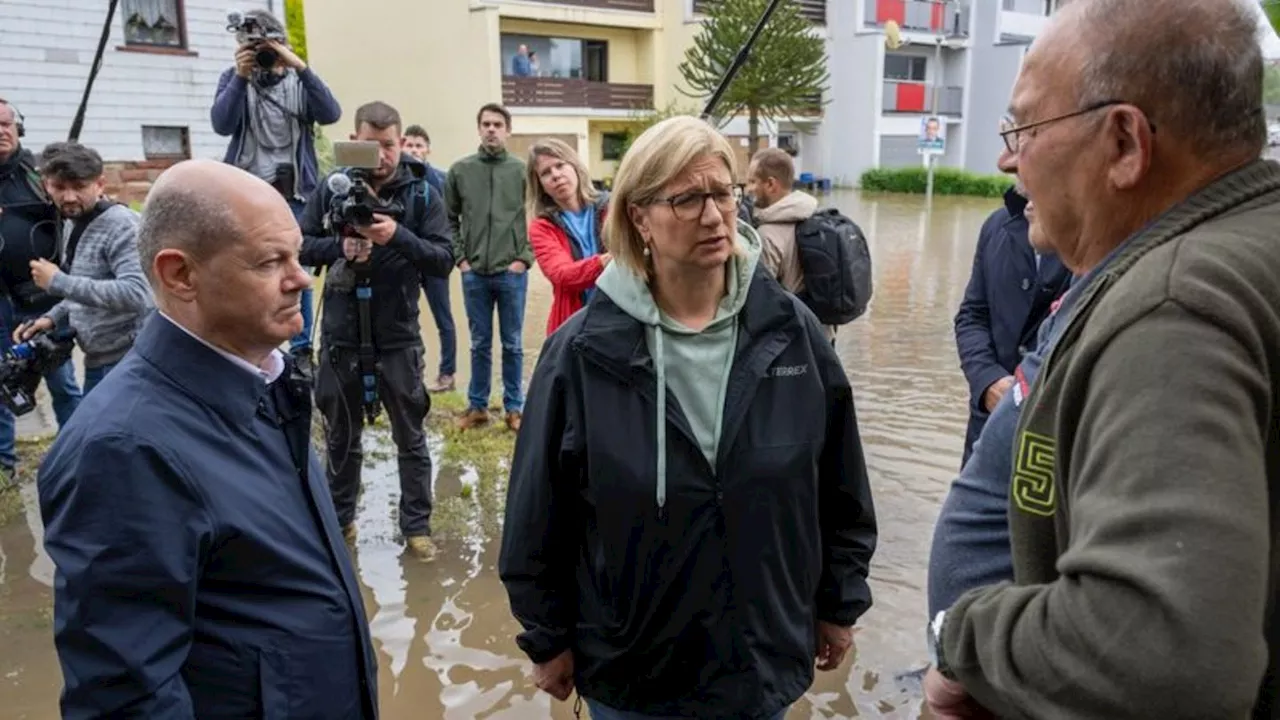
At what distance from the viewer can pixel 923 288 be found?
12.4 metres

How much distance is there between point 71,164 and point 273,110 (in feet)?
4.74

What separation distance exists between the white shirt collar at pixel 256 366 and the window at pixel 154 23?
16.6 m

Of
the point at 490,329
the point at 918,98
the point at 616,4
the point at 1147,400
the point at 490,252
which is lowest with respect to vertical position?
the point at 490,329

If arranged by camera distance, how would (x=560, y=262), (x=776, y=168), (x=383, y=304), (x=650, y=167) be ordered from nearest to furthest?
(x=650, y=167), (x=383, y=304), (x=560, y=262), (x=776, y=168)

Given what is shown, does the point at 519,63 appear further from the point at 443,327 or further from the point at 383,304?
the point at 383,304

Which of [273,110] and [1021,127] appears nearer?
[1021,127]

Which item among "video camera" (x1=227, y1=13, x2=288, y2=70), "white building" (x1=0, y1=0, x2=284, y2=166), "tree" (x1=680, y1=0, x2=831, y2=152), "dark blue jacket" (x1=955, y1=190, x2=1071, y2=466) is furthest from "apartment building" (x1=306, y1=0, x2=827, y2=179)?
"dark blue jacket" (x1=955, y1=190, x2=1071, y2=466)

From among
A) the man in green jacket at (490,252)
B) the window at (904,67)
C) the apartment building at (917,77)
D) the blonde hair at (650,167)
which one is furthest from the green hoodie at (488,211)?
A: the window at (904,67)

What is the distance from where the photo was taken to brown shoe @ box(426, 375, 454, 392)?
751cm

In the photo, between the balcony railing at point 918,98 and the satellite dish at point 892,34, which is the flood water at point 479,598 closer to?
the satellite dish at point 892,34

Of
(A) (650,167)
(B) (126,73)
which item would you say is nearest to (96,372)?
(A) (650,167)

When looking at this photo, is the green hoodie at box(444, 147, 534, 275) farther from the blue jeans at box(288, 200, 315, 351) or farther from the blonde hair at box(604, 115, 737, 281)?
the blonde hair at box(604, 115, 737, 281)

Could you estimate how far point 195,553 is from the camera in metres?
1.60

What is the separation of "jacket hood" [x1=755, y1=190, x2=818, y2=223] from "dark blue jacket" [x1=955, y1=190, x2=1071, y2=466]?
122 centimetres
